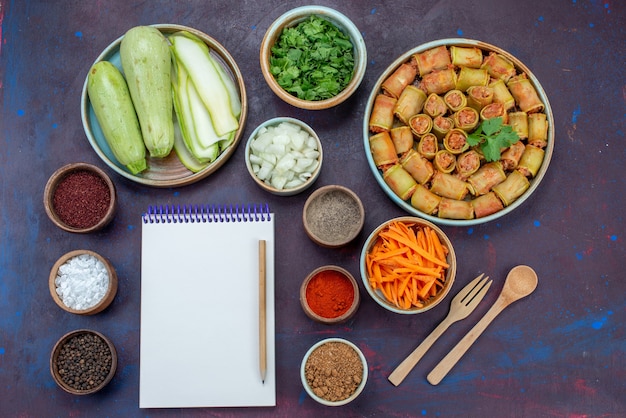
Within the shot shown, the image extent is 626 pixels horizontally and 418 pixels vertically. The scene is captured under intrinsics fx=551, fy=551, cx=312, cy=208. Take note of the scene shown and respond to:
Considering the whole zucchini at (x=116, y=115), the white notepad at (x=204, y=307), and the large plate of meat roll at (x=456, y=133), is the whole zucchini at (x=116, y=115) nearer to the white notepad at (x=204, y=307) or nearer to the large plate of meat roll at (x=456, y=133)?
the white notepad at (x=204, y=307)

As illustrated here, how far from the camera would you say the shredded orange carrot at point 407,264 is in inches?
67.0

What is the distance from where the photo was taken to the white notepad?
185cm

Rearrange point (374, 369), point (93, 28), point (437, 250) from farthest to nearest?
1. point (93, 28)
2. point (374, 369)
3. point (437, 250)

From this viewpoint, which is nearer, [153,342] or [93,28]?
[153,342]

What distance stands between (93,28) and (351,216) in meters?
1.17

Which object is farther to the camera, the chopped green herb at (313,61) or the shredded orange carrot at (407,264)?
the chopped green herb at (313,61)

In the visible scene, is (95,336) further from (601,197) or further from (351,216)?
(601,197)

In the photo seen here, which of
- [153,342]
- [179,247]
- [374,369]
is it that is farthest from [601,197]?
[153,342]

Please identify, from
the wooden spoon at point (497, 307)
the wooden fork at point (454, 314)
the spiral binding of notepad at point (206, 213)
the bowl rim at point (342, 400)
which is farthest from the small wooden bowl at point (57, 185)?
the wooden spoon at point (497, 307)

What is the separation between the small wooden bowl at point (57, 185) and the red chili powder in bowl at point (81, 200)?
12 millimetres

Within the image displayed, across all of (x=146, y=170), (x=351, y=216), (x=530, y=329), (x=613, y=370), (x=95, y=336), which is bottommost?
(x=613, y=370)

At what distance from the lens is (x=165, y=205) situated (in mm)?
1926

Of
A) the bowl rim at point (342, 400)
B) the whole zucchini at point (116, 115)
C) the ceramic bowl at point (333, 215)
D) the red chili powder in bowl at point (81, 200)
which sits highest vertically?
the whole zucchini at point (116, 115)

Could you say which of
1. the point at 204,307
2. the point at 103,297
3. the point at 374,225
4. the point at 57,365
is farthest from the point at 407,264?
the point at 57,365
